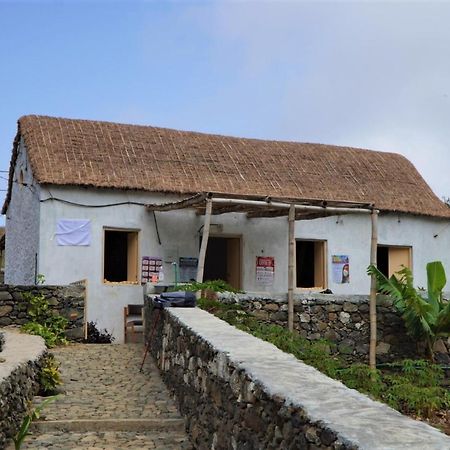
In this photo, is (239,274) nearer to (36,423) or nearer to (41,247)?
(41,247)

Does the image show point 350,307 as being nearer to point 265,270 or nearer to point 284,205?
point 284,205

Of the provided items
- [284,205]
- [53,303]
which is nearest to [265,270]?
[284,205]

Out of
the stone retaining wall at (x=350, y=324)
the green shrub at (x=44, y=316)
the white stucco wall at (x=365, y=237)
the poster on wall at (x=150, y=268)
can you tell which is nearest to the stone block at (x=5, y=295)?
the green shrub at (x=44, y=316)

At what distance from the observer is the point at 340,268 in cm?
1730

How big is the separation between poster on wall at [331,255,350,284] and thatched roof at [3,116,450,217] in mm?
1513

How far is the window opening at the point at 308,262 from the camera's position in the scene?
689 inches

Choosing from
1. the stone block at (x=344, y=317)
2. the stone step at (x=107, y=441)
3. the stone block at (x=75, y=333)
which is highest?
the stone block at (x=344, y=317)

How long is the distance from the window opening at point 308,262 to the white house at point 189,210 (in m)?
0.03

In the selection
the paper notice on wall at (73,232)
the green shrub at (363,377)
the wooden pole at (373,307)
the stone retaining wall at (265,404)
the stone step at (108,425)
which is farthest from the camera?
the paper notice on wall at (73,232)

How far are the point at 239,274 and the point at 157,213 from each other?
2.60 metres

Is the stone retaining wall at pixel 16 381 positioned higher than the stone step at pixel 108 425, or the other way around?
the stone retaining wall at pixel 16 381

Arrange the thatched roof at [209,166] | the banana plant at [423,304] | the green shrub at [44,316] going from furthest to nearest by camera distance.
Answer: the thatched roof at [209,166] → the green shrub at [44,316] → the banana plant at [423,304]

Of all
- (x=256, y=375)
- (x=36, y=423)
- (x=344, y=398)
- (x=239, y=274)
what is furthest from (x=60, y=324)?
(x=344, y=398)

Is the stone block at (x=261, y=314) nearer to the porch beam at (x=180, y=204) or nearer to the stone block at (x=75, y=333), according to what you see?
the porch beam at (x=180, y=204)
